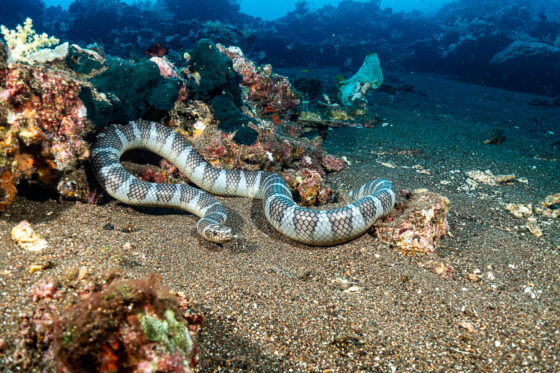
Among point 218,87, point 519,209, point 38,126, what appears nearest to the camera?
point 38,126

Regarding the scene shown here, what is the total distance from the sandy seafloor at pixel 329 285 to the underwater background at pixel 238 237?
0.07 ft

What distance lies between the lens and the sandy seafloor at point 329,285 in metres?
2.44

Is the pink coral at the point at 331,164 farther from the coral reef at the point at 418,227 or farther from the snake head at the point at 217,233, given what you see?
the snake head at the point at 217,233

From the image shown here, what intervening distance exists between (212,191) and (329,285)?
2.90 m

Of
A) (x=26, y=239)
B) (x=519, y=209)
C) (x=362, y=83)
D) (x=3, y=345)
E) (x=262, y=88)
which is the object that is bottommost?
(x=3, y=345)

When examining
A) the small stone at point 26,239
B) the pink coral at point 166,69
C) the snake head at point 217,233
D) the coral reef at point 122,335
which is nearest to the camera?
the coral reef at point 122,335

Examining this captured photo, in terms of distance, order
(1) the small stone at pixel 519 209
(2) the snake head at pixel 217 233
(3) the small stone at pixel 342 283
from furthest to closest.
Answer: (1) the small stone at pixel 519 209 < (2) the snake head at pixel 217 233 < (3) the small stone at pixel 342 283

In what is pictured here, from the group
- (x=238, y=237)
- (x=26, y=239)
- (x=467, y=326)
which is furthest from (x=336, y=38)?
(x=26, y=239)

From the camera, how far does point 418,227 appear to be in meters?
3.91

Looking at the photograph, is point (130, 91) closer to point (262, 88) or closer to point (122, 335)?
point (262, 88)

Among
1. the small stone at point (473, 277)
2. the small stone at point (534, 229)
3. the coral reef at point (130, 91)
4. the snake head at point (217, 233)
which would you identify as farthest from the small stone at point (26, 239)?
the small stone at point (534, 229)

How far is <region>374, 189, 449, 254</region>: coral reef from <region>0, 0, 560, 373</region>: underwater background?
1.1 inches

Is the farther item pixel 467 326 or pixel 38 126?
pixel 38 126

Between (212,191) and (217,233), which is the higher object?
(212,191)
